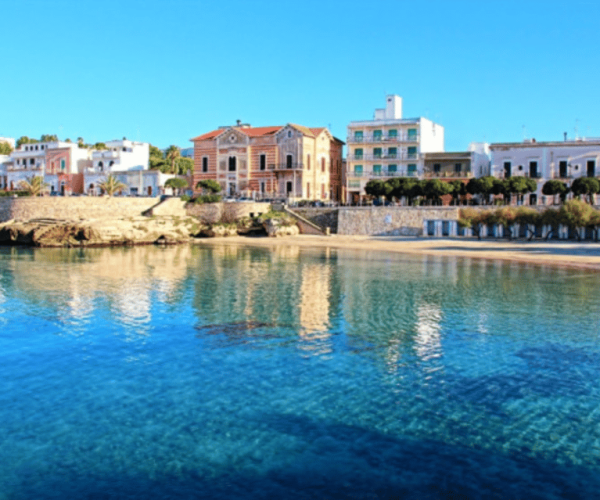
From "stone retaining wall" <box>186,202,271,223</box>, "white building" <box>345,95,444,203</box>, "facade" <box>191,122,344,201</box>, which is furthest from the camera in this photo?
"facade" <box>191,122,344,201</box>

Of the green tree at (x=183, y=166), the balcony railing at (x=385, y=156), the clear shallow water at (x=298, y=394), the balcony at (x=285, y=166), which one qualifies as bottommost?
the clear shallow water at (x=298, y=394)

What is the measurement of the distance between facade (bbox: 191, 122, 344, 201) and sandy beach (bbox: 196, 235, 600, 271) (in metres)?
10.1

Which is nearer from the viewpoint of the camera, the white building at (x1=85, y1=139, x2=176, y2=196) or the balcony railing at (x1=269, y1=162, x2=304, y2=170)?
the balcony railing at (x1=269, y1=162, x2=304, y2=170)

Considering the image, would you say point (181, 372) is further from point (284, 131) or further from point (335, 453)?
point (284, 131)

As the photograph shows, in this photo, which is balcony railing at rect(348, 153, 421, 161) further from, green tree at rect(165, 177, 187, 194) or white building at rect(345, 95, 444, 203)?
green tree at rect(165, 177, 187, 194)

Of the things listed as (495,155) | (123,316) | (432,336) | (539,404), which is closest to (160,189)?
(495,155)

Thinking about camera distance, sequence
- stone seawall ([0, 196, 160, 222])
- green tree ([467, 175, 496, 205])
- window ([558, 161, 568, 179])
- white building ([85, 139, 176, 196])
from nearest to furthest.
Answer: green tree ([467, 175, 496, 205]) < window ([558, 161, 568, 179]) < stone seawall ([0, 196, 160, 222]) < white building ([85, 139, 176, 196])

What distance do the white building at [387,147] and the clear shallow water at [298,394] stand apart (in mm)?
41084

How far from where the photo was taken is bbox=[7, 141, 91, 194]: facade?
266 ft

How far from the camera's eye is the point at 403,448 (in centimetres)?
1128

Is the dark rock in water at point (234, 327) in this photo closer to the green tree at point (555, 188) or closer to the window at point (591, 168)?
the green tree at point (555, 188)

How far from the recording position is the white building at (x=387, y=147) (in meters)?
67.7

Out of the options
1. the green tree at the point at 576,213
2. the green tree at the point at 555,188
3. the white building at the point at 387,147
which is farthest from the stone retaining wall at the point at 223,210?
the green tree at the point at 576,213

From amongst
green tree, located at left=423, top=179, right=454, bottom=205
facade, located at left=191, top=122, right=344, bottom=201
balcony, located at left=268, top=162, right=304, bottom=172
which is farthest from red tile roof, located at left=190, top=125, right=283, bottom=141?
green tree, located at left=423, top=179, right=454, bottom=205
